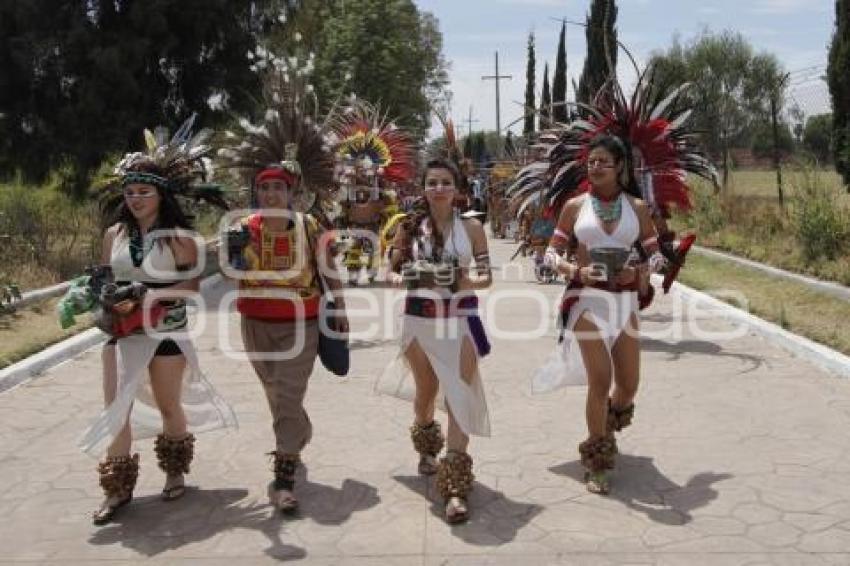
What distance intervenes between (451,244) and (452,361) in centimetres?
62

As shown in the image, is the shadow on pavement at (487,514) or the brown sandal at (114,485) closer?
the shadow on pavement at (487,514)

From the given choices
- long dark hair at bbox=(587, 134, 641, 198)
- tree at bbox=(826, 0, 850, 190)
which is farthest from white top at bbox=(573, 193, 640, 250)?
tree at bbox=(826, 0, 850, 190)

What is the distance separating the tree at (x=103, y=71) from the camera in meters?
14.2

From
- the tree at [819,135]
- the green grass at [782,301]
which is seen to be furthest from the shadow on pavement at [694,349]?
the tree at [819,135]

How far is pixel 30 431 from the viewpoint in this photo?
6039 millimetres

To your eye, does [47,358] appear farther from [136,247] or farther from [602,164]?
[602,164]

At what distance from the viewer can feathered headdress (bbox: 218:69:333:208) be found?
5406mm

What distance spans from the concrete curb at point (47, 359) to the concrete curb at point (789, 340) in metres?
6.21

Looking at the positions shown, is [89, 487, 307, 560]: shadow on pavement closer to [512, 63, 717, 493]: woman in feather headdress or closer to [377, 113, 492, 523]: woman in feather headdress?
[377, 113, 492, 523]: woman in feather headdress

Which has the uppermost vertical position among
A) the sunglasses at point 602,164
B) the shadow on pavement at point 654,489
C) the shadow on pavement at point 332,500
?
the sunglasses at point 602,164

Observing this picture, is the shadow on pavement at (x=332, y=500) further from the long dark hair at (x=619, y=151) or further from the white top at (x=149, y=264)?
the long dark hair at (x=619, y=151)

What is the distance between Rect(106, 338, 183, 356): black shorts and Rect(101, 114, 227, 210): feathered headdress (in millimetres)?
812

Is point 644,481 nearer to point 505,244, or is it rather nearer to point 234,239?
point 234,239

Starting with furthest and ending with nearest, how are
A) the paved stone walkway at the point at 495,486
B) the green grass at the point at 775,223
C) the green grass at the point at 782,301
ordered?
the green grass at the point at 775,223
the green grass at the point at 782,301
the paved stone walkway at the point at 495,486
